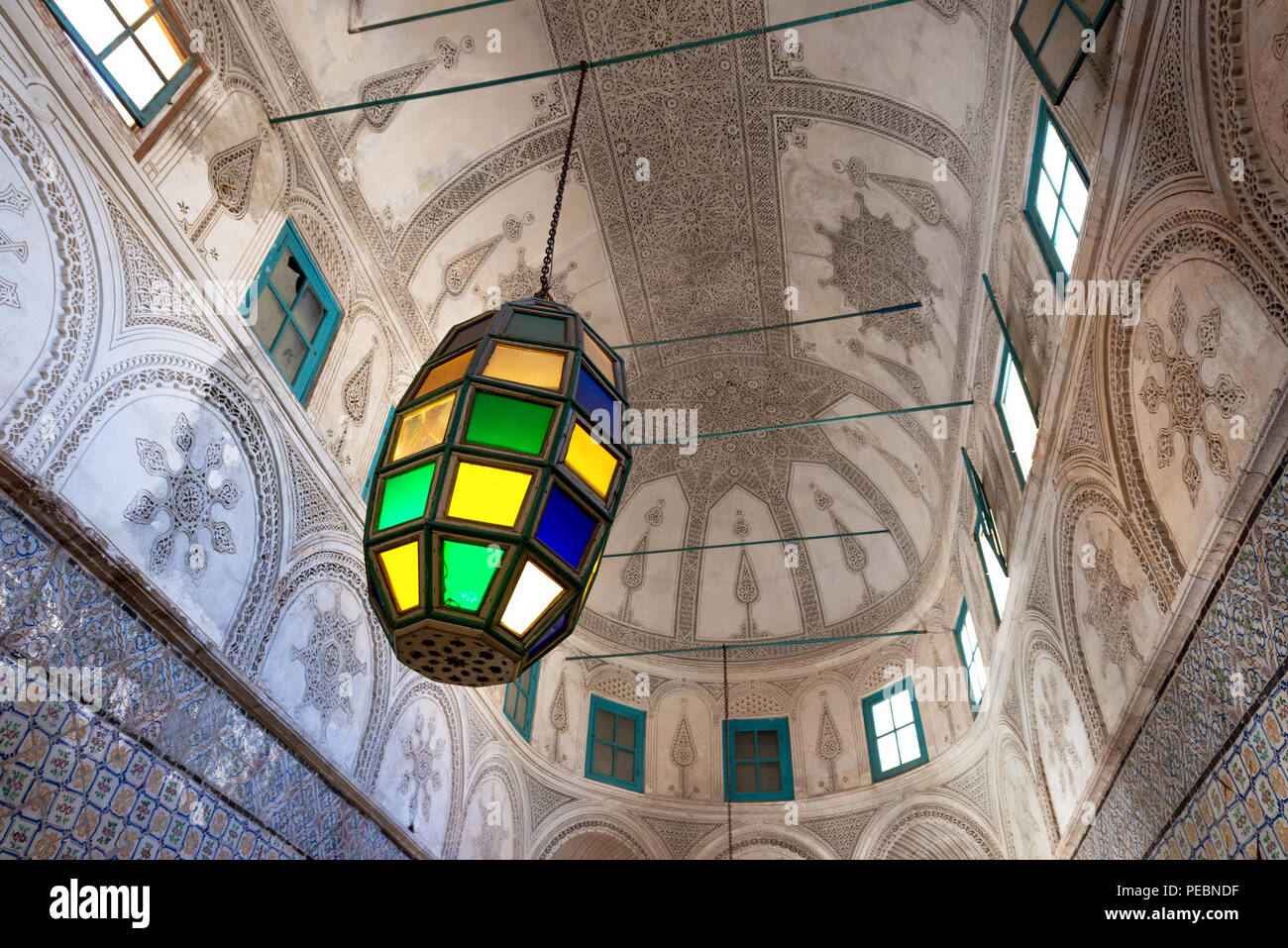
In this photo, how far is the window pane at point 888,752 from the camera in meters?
8.38

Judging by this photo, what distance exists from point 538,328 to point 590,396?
36cm

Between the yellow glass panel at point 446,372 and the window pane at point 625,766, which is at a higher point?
the window pane at point 625,766

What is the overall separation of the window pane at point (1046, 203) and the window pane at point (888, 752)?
5.45 meters

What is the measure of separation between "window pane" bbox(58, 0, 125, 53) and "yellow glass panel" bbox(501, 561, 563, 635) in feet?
10.0

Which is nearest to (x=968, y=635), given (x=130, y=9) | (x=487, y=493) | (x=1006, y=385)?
(x=1006, y=385)

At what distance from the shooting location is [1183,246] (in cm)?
309

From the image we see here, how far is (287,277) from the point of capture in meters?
4.99

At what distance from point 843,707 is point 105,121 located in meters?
7.80

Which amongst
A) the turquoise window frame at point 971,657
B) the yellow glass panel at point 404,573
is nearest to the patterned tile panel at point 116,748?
the yellow glass panel at point 404,573

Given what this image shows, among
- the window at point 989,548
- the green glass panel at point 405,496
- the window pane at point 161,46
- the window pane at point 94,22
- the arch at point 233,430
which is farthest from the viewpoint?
the window at point 989,548

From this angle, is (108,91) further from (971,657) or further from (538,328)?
(971,657)

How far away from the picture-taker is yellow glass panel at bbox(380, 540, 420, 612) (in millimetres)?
2334

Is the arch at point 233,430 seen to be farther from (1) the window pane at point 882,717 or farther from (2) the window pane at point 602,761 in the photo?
(1) the window pane at point 882,717
